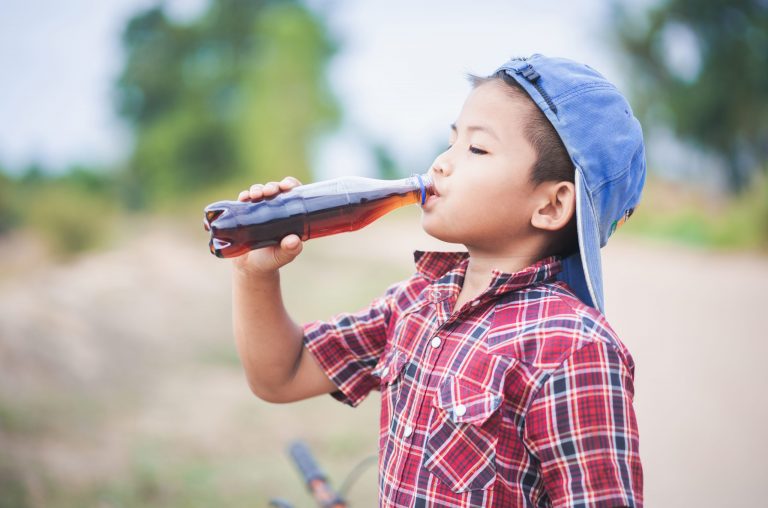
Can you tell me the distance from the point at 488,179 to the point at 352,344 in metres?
0.63

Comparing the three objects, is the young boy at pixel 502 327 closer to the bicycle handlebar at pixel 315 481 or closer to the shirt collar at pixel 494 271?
A: the shirt collar at pixel 494 271

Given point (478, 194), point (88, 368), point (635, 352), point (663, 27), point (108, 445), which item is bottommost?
→ point (635, 352)

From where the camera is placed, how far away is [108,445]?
4023 mm

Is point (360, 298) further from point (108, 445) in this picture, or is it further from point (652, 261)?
point (652, 261)

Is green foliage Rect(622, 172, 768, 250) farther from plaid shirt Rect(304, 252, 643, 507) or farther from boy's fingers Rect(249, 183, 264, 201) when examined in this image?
boy's fingers Rect(249, 183, 264, 201)

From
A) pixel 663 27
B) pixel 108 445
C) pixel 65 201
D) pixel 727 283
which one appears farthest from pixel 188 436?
pixel 663 27

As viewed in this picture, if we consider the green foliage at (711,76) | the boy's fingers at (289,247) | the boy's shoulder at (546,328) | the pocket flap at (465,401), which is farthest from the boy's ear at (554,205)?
the green foliage at (711,76)

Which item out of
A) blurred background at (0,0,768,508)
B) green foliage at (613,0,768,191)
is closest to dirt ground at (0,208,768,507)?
blurred background at (0,0,768,508)

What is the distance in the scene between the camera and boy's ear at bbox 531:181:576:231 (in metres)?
1.58

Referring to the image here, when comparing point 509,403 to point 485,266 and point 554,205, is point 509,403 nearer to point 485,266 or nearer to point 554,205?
point 485,266

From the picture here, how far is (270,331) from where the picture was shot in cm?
177

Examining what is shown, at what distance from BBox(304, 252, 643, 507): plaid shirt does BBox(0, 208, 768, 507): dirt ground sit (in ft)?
7.71

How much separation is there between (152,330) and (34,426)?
2.65 meters

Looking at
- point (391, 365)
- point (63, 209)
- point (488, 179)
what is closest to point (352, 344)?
point (391, 365)
